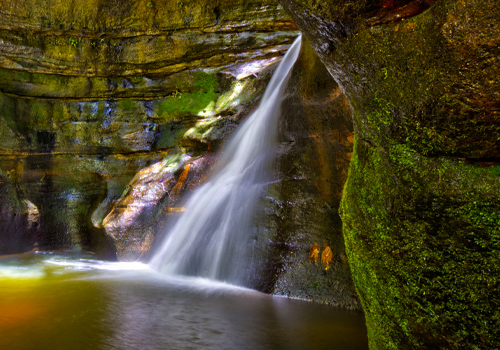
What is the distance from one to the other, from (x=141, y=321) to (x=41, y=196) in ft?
24.8

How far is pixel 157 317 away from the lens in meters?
4.08

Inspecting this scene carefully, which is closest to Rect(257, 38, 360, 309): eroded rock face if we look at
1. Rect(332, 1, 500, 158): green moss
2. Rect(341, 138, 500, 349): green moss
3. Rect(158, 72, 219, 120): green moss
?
Rect(341, 138, 500, 349): green moss

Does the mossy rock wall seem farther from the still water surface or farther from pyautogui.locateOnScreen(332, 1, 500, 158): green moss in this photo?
pyautogui.locateOnScreen(332, 1, 500, 158): green moss

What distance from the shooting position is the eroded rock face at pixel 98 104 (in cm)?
872

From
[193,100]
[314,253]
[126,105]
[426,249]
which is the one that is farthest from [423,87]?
Answer: [126,105]

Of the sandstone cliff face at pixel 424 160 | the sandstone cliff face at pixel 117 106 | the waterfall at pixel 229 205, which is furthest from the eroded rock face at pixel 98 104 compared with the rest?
the sandstone cliff face at pixel 424 160

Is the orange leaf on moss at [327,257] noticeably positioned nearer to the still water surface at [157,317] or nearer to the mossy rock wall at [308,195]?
the mossy rock wall at [308,195]

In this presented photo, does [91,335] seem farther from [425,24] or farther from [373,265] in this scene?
[425,24]

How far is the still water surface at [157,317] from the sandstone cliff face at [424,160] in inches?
55.3

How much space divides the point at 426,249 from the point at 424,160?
1.80 feet

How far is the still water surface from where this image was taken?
3.34 metres

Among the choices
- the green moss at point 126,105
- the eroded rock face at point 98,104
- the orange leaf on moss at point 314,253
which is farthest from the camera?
the green moss at point 126,105

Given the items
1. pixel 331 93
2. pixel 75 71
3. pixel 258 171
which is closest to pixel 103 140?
pixel 75 71

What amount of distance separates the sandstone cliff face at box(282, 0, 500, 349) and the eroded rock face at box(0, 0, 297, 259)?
6069mm
